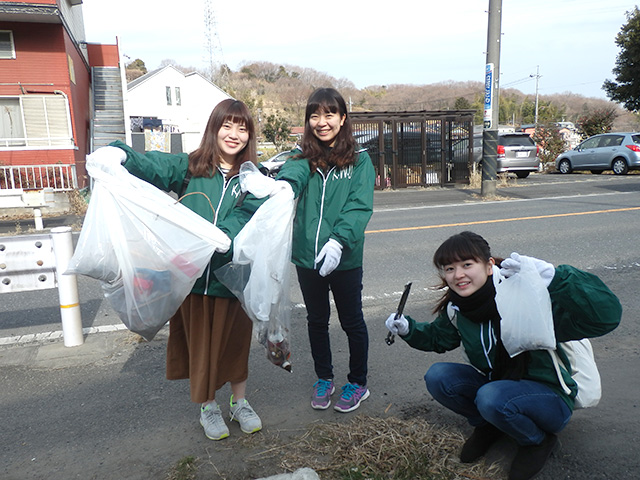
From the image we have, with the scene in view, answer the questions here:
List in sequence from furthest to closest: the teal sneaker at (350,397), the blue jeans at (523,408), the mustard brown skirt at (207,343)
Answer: the teal sneaker at (350,397), the mustard brown skirt at (207,343), the blue jeans at (523,408)

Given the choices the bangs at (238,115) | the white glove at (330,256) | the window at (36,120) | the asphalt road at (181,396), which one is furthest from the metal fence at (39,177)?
the white glove at (330,256)

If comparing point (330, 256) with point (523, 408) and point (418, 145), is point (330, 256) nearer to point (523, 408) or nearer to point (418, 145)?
point (523, 408)

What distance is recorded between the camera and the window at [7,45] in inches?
597

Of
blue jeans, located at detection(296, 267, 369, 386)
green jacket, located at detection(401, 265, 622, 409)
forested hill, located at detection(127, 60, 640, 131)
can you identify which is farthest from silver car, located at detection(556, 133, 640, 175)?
forested hill, located at detection(127, 60, 640, 131)

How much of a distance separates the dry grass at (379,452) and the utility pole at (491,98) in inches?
431

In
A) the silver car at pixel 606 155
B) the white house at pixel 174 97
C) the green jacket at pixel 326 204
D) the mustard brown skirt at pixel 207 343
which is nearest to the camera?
the mustard brown skirt at pixel 207 343

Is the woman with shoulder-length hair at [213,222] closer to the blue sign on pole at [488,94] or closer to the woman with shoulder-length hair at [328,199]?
the woman with shoulder-length hair at [328,199]

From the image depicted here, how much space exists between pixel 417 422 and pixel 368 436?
328 mm

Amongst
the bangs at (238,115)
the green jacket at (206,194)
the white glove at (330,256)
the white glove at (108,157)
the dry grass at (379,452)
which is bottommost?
the dry grass at (379,452)

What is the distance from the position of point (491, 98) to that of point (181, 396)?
39.7 ft

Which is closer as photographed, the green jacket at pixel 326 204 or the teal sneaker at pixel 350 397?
the green jacket at pixel 326 204

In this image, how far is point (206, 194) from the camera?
257 centimetres

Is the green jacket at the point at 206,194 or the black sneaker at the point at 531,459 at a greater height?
the green jacket at the point at 206,194

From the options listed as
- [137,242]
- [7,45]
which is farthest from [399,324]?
[7,45]
